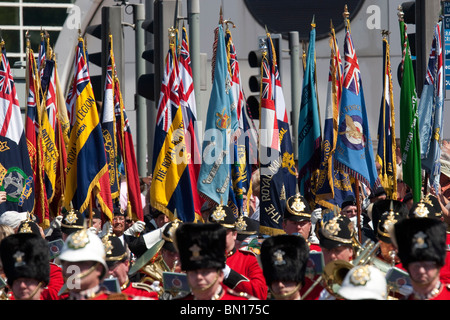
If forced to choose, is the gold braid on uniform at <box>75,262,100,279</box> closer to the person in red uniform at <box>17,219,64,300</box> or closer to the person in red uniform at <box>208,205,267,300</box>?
the person in red uniform at <box>17,219,64,300</box>

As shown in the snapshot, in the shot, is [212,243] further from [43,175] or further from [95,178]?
[43,175]

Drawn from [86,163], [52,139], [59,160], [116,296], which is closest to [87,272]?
[116,296]

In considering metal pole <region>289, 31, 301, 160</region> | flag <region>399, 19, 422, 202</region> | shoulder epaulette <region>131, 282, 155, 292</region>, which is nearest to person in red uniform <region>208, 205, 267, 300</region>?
shoulder epaulette <region>131, 282, 155, 292</region>

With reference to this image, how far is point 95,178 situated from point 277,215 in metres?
2.26

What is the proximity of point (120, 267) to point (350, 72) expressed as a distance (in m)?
4.42

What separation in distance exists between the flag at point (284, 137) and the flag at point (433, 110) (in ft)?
5.26

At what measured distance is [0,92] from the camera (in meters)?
13.2

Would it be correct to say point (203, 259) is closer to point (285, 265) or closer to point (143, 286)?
point (285, 265)

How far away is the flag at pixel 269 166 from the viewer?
1094 cm

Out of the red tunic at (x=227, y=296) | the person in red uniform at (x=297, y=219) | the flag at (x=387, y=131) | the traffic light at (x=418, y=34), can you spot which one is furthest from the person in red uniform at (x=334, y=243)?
the traffic light at (x=418, y=34)

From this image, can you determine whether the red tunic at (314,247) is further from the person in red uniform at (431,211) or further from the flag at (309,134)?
the flag at (309,134)

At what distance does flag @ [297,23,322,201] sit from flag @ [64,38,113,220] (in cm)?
220

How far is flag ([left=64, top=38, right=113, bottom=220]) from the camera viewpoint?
38.9 ft
